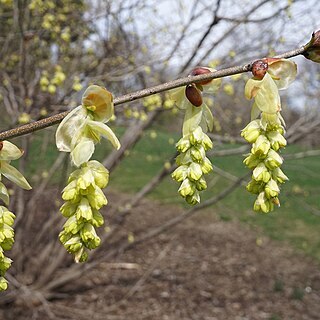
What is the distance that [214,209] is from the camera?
8312 mm

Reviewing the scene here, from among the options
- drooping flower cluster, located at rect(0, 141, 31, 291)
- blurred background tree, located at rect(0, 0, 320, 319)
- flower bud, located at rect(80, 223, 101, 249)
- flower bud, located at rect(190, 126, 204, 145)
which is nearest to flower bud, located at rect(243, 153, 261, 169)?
flower bud, located at rect(190, 126, 204, 145)

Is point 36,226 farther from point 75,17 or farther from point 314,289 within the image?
point 314,289

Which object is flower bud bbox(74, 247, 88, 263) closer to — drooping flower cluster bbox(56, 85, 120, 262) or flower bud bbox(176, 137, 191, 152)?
drooping flower cluster bbox(56, 85, 120, 262)

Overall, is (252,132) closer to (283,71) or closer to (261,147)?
(261,147)

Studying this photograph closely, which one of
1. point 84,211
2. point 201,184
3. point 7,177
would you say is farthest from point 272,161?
point 7,177

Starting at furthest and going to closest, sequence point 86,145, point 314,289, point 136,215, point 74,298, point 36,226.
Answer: point 136,215
point 36,226
point 314,289
point 74,298
point 86,145

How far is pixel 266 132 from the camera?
902 millimetres

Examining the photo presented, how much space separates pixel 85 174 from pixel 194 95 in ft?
0.97

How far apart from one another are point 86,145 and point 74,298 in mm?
3951

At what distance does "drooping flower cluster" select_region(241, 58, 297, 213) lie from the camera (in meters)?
0.87

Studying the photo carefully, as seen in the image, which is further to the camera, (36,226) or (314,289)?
(36,226)

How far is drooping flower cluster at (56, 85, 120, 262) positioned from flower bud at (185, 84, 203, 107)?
18cm

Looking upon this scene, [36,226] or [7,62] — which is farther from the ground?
[7,62]

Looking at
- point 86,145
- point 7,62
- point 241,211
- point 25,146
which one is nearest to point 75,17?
point 7,62
